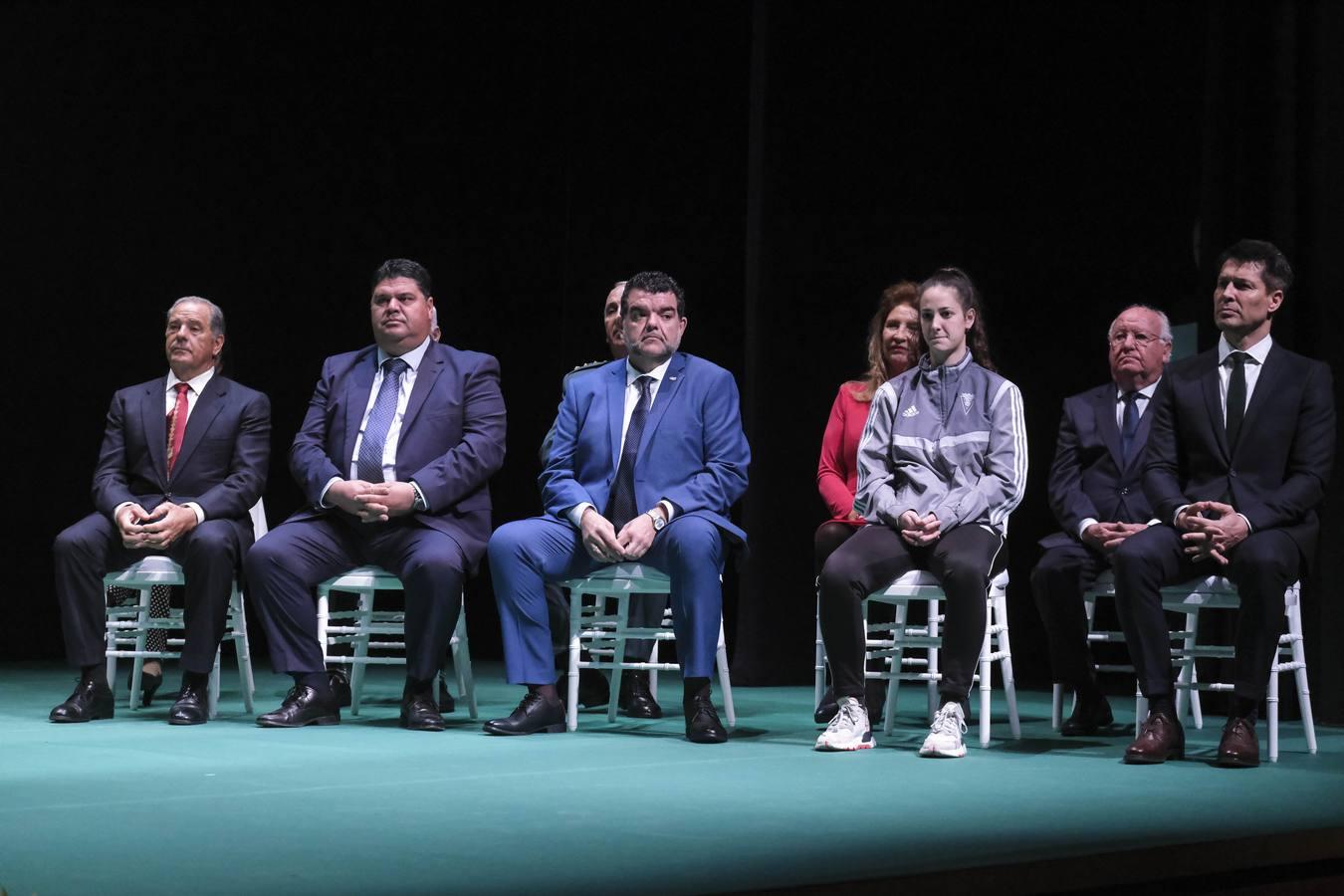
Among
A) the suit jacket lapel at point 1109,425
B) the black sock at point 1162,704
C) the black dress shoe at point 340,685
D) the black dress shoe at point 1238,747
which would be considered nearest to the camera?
the black dress shoe at point 1238,747

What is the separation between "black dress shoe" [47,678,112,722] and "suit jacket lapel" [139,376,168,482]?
0.63 m

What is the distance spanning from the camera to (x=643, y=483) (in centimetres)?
436

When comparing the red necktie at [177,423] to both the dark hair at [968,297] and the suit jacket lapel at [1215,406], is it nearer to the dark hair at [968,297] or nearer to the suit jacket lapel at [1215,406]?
the dark hair at [968,297]

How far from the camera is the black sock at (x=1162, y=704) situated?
3.76 meters

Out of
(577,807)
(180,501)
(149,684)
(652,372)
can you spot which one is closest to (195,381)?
(180,501)

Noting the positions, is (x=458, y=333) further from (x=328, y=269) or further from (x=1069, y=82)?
(x=1069, y=82)

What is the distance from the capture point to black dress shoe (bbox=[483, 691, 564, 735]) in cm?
413

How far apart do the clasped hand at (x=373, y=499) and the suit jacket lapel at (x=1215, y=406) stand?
2.09m

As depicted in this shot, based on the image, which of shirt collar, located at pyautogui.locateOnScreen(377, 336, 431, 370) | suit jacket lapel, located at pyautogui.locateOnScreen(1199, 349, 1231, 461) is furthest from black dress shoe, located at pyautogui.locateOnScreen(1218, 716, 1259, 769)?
shirt collar, located at pyautogui.locateOnScreen(377, 336, 431, 370)

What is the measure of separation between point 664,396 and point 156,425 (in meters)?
1.56

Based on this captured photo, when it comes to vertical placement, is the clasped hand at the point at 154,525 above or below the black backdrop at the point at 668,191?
below

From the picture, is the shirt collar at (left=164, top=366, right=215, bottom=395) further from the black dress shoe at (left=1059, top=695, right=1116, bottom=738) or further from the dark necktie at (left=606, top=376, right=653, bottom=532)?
the black dress shoe at (left=1059, top=695, right=1116, bottom=738)

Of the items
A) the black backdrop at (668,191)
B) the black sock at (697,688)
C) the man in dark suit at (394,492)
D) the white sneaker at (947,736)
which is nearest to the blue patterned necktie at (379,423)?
the man in dark suit at (394,492)

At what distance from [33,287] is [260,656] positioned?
1.79 metres
